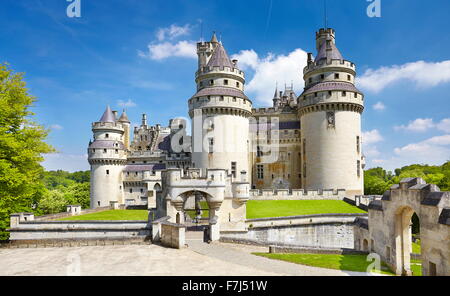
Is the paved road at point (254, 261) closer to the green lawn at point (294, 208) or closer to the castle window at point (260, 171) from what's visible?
the green lawn at point (294, 208)

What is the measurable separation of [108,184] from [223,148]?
77.5 feet

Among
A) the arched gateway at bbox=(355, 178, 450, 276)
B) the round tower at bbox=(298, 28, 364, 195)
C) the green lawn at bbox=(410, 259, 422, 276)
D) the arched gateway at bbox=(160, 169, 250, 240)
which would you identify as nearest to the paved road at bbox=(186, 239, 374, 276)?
the arched gateway at bbox=(355, 178, 450, 276)

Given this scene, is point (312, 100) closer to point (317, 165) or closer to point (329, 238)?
point (317, 165)

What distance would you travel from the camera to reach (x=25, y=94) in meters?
21.5

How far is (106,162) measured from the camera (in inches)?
2009

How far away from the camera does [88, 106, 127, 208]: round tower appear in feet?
165

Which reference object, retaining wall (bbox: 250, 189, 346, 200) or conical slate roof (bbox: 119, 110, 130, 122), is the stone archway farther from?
conical slate roof (bbox: 119, 110, 130, 122)

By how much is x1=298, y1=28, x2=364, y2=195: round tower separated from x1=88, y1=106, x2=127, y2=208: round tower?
33.1 metres

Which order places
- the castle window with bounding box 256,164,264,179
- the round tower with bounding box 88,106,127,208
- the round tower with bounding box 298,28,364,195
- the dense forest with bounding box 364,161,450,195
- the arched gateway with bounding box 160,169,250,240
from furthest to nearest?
the round tower with bounding box 88,106,127,208 < the castle window with bounding box 256,164,264,179 < the dense forest with bounding box 364,161,450,195 < the round tower with bounding box 298,28,364,195 < the arched gateway with bounding box 160,169,250,240

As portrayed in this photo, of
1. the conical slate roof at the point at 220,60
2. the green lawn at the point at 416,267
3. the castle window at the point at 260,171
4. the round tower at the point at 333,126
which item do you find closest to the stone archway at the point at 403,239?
the green lawn at the point at 416,267

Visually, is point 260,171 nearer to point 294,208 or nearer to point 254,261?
point 294,208

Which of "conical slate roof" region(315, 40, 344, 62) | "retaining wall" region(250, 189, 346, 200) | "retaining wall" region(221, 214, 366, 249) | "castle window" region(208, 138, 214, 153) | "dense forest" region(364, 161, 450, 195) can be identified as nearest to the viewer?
"retaining wall" region(221, 214, 366, 249)

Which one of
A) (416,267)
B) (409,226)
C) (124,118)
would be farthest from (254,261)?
(124,118)
